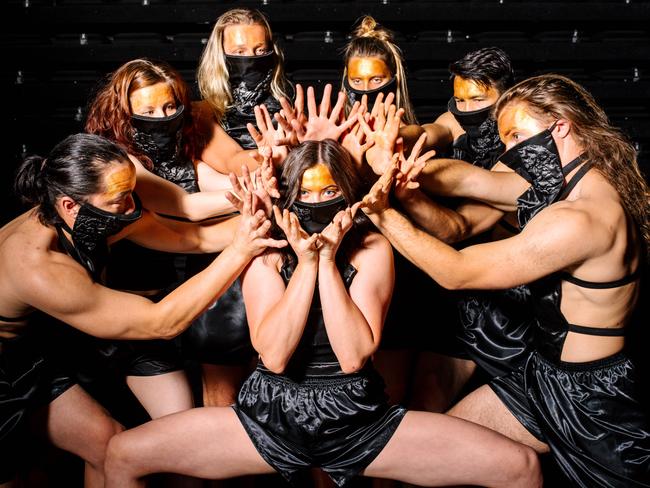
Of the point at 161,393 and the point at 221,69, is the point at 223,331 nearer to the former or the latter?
the point at 161,393

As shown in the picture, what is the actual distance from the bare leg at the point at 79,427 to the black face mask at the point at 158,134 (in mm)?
1044

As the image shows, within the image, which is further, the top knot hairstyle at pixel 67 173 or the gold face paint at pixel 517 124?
the gold face paint at pixel 517 124

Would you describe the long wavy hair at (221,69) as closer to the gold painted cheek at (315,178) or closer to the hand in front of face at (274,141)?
the hand in front of face at (274,141)

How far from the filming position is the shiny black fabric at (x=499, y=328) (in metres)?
3.12

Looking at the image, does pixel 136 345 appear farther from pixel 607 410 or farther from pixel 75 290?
pixel 607 410

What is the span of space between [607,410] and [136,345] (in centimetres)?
176

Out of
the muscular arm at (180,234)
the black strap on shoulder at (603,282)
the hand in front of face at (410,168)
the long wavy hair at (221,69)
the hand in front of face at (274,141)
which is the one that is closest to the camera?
the black strap on shoulder at (603,282)

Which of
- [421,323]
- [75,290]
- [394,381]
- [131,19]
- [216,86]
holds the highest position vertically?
[131,19]

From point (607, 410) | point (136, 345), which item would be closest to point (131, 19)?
point (136, 345)

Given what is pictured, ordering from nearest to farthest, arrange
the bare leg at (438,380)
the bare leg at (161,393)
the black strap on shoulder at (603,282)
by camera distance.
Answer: the black strap on shoulder at (603,282)
the bare leg at (161,393)
the bare leg at (438,380)


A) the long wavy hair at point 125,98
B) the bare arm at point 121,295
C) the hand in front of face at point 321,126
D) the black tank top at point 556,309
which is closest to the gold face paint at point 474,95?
the hand in front of face at point 321,126

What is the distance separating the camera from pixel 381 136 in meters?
2.76

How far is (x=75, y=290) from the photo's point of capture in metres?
2.52

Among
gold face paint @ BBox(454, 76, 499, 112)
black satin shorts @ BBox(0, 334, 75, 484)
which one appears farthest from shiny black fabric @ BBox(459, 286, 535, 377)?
black satin shorts @ BBox(0, 334, 75, 484)
